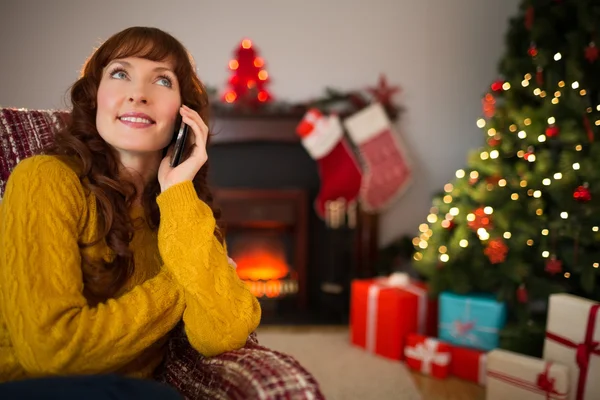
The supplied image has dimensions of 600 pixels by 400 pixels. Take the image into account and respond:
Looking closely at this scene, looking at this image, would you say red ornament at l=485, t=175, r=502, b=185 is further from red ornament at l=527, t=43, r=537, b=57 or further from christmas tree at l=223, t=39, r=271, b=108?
christmas tree at l=223, t=39, r=271, b=108

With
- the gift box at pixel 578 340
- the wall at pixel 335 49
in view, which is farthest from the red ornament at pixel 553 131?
the wall at pixel 335 49

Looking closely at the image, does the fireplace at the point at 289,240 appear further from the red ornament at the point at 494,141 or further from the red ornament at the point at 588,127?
the red ornament at the point at 588,127

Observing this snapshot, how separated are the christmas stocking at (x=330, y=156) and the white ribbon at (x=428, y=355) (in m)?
1.13

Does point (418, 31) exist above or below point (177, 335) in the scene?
above

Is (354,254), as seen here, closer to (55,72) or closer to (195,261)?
(55,72)

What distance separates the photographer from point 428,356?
2.66 metres

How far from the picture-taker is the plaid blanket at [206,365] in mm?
863

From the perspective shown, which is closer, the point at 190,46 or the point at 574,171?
the point at 574,171

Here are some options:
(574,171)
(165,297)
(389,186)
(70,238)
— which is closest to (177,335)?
(165,297)

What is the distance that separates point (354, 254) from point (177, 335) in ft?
8.03

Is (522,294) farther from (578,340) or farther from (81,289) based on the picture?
(81,289)

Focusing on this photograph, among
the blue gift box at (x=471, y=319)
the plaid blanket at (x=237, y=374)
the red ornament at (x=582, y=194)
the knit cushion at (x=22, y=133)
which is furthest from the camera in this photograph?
the blue gift box at (x=471, y=319)

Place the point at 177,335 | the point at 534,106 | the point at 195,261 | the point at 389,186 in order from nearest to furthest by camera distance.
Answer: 1. the point at 195,261
2. the point at 177,335
3. the point at 534,106
4. the point at 389,186

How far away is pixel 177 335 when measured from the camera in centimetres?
125
